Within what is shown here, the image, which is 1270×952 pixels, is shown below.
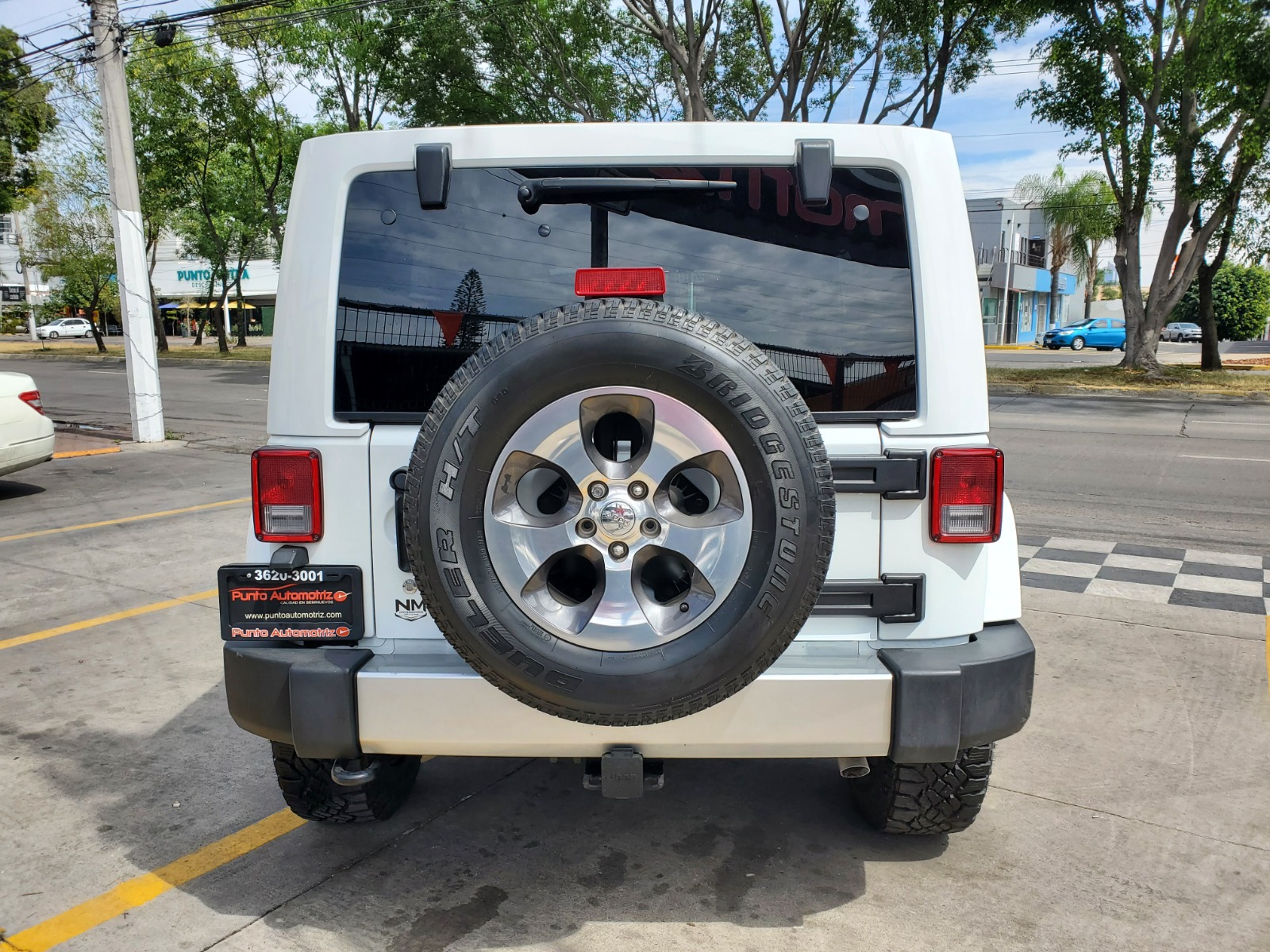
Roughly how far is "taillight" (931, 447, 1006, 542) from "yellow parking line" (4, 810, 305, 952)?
2.35m

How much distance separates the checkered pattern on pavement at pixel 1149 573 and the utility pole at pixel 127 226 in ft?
38.3

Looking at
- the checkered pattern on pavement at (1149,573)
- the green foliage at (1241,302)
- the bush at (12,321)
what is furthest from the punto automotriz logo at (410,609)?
the bush at (12,321)

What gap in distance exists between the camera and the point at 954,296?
2.60m

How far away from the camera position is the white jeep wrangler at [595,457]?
7.52ft

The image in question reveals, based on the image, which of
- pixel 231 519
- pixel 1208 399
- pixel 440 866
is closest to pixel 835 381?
pixel 440 866

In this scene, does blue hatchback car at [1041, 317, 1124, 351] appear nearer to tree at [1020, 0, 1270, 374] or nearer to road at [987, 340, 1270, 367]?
road at [987, 340, 1270, 367]

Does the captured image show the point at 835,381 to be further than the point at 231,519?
No

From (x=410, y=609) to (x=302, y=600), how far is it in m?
0.30

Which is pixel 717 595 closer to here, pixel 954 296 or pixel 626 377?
pixel 626 377

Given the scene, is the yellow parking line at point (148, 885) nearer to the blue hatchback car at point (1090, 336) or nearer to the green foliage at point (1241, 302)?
the blue hatchback car at point (1090, 336)

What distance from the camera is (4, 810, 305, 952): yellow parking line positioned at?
269 cm

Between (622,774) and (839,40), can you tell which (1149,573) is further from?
(839,40)

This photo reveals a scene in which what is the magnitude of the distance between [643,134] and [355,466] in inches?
46.3

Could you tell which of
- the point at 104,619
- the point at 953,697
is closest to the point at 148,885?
the point at 953,697
